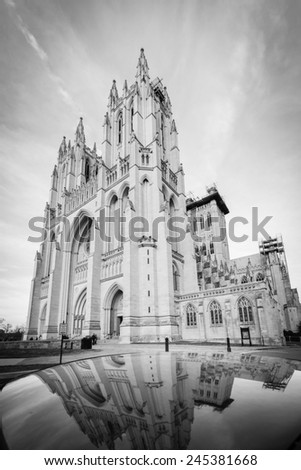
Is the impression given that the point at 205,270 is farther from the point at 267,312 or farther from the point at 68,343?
the point at 68,343

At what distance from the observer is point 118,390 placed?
2.00 meters

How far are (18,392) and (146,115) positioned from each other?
34.0m

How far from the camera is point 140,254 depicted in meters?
23.0

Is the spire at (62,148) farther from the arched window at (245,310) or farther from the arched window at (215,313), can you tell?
the arched window at (245,310)

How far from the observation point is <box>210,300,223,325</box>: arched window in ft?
68.8

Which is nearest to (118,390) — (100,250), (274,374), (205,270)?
(274,374)

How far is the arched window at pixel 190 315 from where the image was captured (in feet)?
73.9

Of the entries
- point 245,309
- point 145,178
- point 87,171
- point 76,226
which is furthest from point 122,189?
point 245,309

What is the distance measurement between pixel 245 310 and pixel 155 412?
20.7m

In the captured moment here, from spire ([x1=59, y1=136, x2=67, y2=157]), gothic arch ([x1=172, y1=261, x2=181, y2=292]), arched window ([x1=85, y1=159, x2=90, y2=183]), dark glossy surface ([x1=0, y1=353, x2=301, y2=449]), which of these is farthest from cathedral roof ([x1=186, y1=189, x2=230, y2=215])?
dark glossy surface ([x1=0, y1=353, x2=301, y2=449])

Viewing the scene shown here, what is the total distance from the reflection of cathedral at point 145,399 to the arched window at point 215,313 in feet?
64.4

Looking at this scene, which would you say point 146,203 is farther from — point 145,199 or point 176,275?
point 176,275

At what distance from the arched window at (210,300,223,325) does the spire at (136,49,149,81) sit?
1289 inches

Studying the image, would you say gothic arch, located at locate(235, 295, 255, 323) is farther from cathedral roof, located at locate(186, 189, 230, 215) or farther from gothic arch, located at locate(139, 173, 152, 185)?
cathedral roof, located at locate(186, 189, 230, 215)
